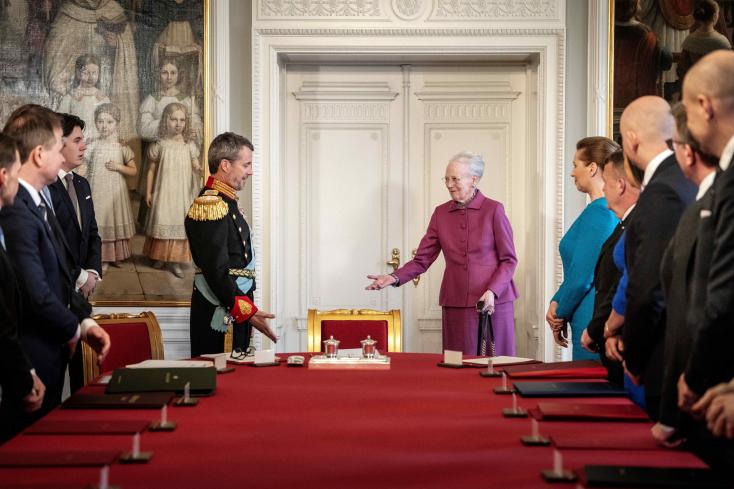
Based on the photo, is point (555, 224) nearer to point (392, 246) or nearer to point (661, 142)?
point (392, 246)

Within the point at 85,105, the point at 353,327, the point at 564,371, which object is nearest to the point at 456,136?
the point at 353,327

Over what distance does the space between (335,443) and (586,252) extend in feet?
7.88

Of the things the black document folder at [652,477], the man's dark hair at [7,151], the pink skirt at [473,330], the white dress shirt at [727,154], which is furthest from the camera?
the pink skirt at [473,330]

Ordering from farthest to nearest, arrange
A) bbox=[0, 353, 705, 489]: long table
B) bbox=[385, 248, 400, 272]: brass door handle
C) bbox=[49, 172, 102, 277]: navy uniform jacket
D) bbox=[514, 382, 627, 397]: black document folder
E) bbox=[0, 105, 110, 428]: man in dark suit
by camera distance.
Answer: bbox=[385, 248, 400, 272]: brass door handle, bbox=[49, 172, 102, 277]: navy uniform jacket, bbox=[0, 105, 110, 428]: man in dark suit, bbox=[514, 382, 627, 397]: black document folder, bbox=[0, 353, 705, 489]: long table

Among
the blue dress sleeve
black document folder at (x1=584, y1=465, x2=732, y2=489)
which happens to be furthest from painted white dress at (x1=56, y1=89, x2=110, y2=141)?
black document folder at (x1=584, y1=465, x2=732, y2=489)

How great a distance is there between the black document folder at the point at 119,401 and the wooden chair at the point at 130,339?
1241 millimetres

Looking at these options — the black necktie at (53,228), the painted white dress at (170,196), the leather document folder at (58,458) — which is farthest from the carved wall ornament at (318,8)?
the leather document folder at (58,458)

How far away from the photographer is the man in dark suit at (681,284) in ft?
8.36

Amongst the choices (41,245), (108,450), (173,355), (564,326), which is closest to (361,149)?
(173,355)

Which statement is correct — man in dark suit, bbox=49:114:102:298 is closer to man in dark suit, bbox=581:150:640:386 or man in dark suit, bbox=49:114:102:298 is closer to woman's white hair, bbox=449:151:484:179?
woman's white hair, bbox=449:151:484:179

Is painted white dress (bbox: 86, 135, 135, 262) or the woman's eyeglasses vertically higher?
painted white dress (bbox: 86, 135, 135, 262)

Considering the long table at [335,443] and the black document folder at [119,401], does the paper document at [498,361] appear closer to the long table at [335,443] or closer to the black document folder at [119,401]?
the long table at [335,443]

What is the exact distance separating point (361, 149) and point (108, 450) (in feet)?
15.7

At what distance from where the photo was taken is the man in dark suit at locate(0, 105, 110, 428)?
11.4 ft
